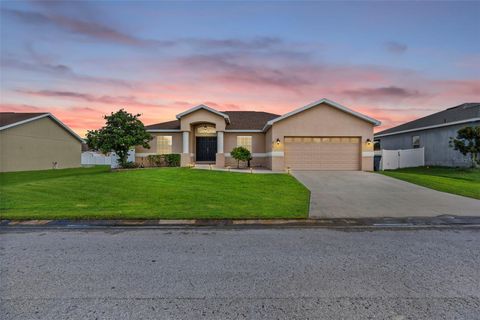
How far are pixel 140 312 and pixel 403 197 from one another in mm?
11248

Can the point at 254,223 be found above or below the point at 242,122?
→ below

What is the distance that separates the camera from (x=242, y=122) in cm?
2500

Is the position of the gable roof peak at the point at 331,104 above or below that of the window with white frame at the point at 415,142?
above

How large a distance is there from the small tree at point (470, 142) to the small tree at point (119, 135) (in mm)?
23647

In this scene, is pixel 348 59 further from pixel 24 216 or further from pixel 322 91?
pixel 24 216

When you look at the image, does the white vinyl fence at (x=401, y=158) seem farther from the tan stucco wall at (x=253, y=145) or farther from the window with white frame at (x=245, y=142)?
the window with white frame at (x=245, y=142)

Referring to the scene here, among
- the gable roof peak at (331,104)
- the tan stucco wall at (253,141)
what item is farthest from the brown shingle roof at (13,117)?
the gable roof peak at (331,104)

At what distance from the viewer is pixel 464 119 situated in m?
21.4

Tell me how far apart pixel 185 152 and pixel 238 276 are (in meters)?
19.0

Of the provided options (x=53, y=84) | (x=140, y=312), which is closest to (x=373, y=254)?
(x=140, y=312)

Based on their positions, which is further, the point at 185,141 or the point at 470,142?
the point at 185,141

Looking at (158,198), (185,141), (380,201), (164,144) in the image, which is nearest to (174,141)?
(164,144)

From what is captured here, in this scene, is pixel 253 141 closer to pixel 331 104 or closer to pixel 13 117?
pixel 331 104

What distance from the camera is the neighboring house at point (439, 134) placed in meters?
21.8
